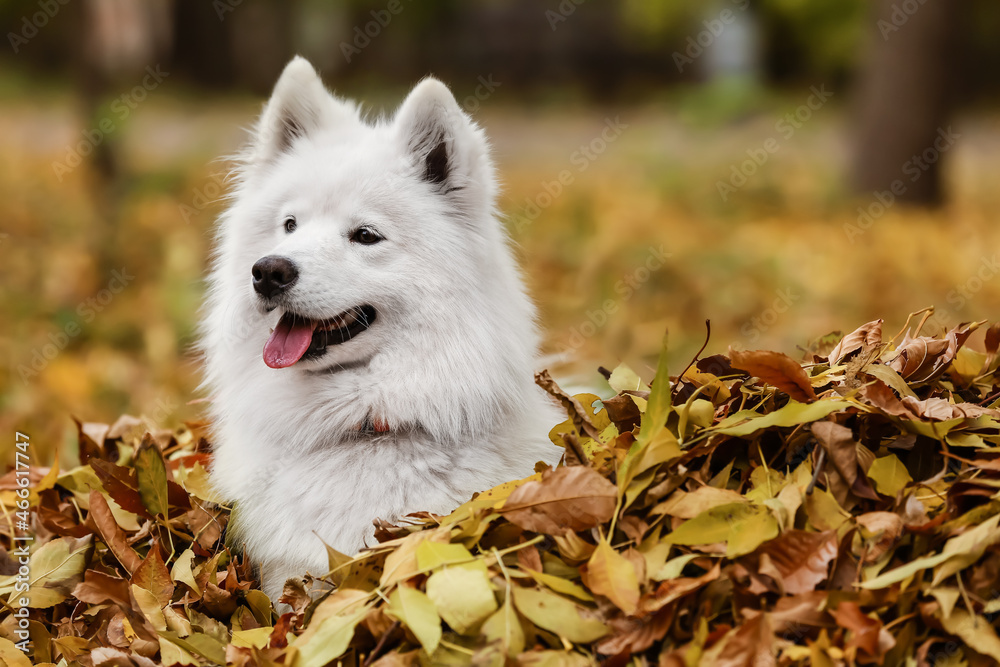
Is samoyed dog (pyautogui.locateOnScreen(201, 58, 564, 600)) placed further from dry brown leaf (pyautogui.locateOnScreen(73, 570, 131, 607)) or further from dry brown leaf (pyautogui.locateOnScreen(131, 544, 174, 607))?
dry brown leaf (pyautogui.locateOnScreen(73, 570, 131, 607))

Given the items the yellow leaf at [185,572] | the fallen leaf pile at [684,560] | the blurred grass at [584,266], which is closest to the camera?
the fallen leaf pile at [684,560]

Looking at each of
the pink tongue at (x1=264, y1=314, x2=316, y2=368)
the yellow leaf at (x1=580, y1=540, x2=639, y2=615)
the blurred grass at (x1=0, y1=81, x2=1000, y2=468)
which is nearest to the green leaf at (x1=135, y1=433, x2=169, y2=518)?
the pink tongue at (x1=264, y1=314, x2=316, y2=368)

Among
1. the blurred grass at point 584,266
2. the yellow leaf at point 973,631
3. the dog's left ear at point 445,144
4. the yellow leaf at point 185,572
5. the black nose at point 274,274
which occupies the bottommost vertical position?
the blurred grass at point 584,266

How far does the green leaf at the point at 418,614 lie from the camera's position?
195 centimetres

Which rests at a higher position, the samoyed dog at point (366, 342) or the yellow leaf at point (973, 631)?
the samoyed dog at point (366, 342)

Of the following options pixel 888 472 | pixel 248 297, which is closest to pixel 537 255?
pixel 248 297

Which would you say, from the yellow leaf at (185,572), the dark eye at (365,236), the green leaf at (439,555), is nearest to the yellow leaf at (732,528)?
the green leaf at (439,555)

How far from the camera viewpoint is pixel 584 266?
7.32 metres

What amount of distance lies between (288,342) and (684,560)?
4.51ft

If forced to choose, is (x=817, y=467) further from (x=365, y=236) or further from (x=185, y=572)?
(x=185, y=572)

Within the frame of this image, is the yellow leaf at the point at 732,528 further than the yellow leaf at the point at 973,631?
Yes

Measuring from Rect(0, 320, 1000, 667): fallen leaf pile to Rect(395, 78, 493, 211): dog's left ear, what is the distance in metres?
0.87

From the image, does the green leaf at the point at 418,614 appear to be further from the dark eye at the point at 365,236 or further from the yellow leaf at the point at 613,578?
the dark eye at the point at 365,236

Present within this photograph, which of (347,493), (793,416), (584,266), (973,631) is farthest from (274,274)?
(584,266)
